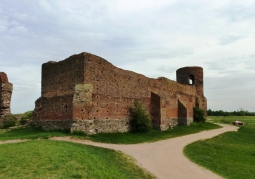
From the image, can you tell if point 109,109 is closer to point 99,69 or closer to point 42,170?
point 99,69

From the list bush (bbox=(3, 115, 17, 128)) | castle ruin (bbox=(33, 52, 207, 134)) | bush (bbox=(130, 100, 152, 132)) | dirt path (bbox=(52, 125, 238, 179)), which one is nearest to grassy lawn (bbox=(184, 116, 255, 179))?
dirt path (bbox=(52, 125, 238, 179))

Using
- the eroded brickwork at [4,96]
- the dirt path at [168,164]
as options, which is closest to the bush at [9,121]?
the eroded brickwork at [4,96]

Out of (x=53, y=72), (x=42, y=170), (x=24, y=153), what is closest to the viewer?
(x=42, y=170)

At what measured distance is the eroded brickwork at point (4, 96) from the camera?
72.2ft

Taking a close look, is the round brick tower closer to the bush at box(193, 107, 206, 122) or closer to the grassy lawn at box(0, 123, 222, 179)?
the bush at box(193, 107, 206, 122)

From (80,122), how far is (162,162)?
752 cm

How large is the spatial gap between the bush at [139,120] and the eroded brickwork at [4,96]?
37.6 ft

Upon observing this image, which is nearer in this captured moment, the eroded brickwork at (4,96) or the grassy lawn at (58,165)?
the grassy lawn at (58,165)

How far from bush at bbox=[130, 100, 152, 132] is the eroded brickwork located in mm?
11469

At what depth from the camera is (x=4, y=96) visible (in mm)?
22312

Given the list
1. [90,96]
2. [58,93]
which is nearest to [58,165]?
[90,96]

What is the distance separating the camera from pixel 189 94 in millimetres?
35656

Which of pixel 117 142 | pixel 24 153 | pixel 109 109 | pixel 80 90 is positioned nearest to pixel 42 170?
pixel 24 153

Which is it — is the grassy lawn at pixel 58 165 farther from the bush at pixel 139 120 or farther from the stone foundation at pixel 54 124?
the bush at pixel 139 120
